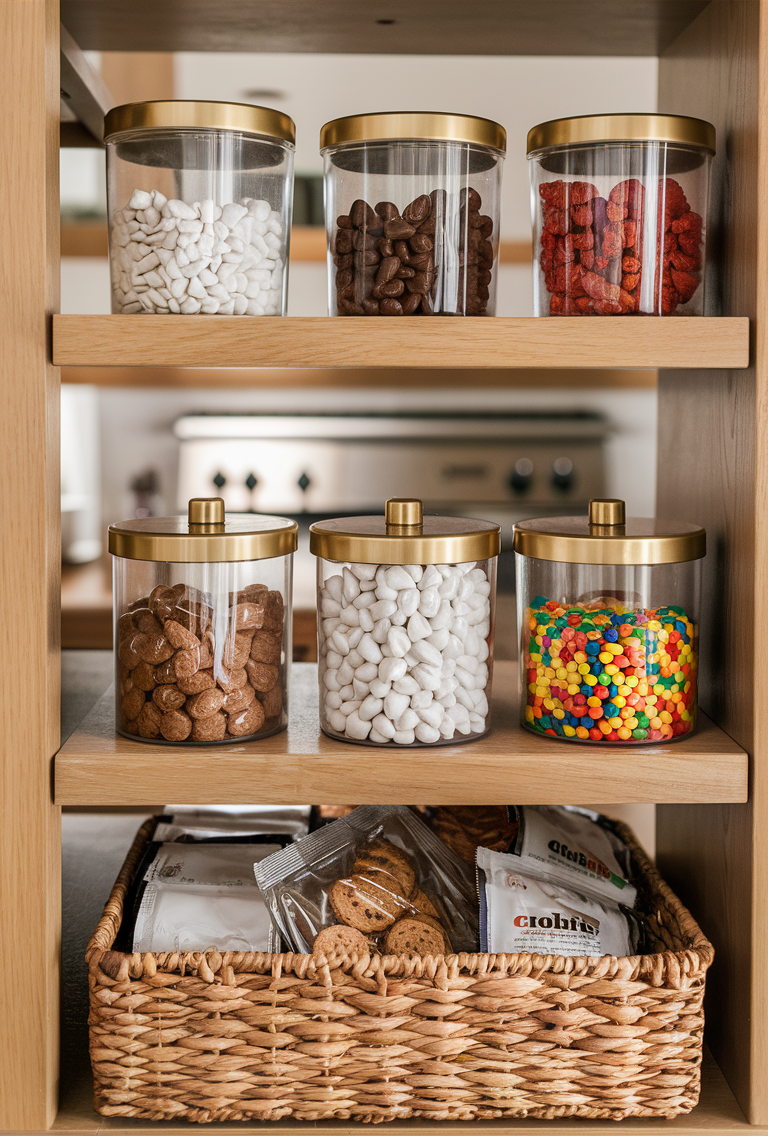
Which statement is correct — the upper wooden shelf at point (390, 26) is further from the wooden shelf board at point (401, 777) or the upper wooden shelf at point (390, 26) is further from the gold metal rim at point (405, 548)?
the wooden shelf board at point (401, 777)

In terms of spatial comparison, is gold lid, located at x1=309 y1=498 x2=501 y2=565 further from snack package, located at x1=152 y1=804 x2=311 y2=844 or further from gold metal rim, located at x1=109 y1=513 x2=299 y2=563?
snack package, located at x1=152 y1=804 x2=311 y2=844

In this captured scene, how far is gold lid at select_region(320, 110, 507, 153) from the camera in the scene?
0.81 m

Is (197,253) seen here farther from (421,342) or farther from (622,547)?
(622,547)

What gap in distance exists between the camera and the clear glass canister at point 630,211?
82 centimetres

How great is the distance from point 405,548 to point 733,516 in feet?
0.89

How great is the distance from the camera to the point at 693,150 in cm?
83

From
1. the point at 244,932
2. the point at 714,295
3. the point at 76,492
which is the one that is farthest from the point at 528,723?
the point at 76,492

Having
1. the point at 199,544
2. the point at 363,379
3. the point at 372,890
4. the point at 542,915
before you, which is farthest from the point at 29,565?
the point at 363,379

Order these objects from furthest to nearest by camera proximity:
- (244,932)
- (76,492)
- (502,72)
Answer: (76,492), (502,72), (244,932)

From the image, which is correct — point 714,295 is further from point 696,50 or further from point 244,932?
point 244,932

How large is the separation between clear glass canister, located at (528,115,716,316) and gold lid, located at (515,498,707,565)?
17cm

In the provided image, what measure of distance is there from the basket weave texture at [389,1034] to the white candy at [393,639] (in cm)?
18

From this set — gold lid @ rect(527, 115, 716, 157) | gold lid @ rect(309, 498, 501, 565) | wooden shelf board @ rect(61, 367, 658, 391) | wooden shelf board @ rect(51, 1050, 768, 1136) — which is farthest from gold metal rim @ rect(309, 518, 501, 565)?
wooden shelf board @ rect(61, 367, 658, 391)

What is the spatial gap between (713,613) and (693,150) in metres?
0.38
